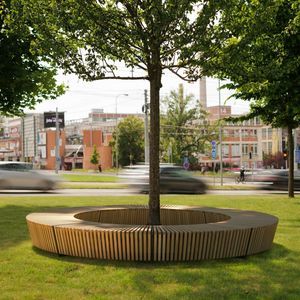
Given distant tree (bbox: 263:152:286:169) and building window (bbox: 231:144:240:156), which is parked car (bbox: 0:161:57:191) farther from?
building window (bbox: 231:144:240:156)

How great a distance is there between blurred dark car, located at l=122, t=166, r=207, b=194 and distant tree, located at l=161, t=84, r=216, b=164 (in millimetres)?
48385

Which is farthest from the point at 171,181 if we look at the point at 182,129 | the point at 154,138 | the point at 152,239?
the point at 182,129

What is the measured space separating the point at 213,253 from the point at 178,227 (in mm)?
629

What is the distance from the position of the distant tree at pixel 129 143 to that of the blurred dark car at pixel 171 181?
5851cm

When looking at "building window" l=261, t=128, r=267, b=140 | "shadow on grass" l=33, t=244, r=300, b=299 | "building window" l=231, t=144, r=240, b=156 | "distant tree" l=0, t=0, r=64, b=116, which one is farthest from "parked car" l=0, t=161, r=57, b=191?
"building window" l=261, t=128, r=267, b=140

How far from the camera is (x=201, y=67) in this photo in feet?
30.1

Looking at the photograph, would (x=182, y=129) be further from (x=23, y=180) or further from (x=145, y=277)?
(x=145, y=277)

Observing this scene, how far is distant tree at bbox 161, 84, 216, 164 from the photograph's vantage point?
258ft

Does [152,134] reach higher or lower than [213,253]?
higher

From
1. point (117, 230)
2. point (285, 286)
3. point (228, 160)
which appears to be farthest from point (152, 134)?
point (228, 160)

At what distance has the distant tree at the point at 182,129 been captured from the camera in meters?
78.7

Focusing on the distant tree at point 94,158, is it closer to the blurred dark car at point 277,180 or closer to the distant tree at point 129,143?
the distant tree at point 129,143

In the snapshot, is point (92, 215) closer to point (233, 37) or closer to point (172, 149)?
point (233, 37)

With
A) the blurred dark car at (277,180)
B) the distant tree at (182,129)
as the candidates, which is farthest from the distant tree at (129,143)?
the blurred dark car at (277,180)
